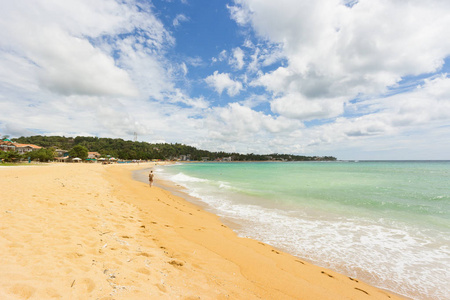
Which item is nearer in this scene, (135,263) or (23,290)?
(23,290)

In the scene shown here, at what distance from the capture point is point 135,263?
4059 mm

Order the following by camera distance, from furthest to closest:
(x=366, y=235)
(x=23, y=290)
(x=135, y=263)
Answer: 1. (x=366, y=235)
2. (x=135, y=263)
3. (x=23, y=290)

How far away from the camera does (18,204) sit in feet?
23.0

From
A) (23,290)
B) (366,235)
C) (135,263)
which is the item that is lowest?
(366,235)

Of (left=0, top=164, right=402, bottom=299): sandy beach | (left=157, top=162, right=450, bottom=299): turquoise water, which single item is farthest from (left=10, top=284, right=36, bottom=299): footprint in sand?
(left=157, top=162, right=450, bottom=299): turquoise water

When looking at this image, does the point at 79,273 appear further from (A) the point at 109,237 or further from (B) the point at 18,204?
(B) the point at 18,204

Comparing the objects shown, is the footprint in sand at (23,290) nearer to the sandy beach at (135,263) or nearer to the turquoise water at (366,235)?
the sandy beach at (135,263)

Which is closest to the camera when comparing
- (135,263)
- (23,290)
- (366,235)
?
(23,290)

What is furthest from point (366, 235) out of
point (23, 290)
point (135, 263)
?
point (23, 290)

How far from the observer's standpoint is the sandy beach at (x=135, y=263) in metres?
3.06

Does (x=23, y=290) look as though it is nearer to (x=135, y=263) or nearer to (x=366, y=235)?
(x=135, y=263)

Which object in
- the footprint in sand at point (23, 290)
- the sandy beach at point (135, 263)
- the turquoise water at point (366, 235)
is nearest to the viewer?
the footprint in sand at point (23, 290)

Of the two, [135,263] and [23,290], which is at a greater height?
[23,290]

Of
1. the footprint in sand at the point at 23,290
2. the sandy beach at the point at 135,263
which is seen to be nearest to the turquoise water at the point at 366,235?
the sandy beach at the point at 135,263
